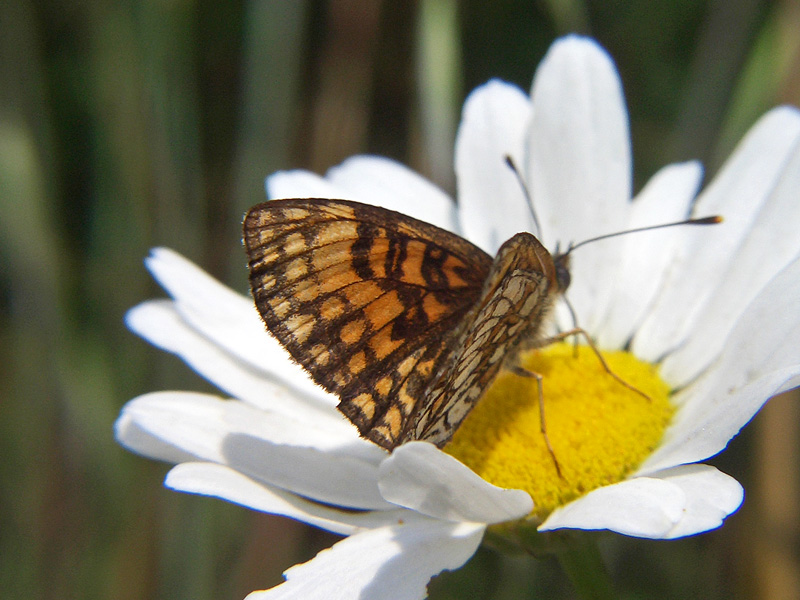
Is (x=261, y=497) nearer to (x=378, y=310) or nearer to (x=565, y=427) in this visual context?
(x=378, y=310)

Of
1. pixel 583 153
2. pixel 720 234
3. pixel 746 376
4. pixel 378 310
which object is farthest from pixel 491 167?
pixel 746 376

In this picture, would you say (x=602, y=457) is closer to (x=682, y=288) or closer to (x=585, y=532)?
(x=585, y=532)

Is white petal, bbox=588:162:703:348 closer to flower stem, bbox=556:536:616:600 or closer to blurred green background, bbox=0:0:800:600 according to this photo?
blurred green background, bbox=0:0:800:600

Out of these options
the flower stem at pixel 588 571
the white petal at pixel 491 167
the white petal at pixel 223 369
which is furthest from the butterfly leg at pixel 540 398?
the white petal at pixel 491 167

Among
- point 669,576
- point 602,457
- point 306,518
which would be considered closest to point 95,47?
point 306,518

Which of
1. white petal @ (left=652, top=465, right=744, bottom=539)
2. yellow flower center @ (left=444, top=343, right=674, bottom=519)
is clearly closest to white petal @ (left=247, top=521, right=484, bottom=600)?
yellow flower center @ (left=444, top=343, right=674, bottom=519)

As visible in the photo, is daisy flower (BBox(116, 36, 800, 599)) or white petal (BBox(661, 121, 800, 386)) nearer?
daisy flower (BBox(116, 36, 800, 599))
